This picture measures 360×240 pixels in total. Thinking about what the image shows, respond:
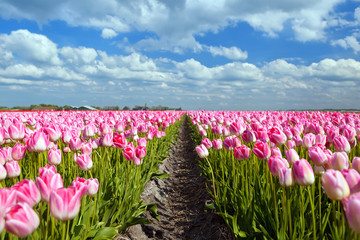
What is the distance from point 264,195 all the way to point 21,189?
2.33 m

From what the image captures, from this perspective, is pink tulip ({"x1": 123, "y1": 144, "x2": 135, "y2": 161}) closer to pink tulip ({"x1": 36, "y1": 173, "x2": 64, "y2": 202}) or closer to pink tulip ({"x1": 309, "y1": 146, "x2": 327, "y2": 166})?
pink tulip ({"x1": 36, "y1": 173, "x2": 64, "y2": 202})

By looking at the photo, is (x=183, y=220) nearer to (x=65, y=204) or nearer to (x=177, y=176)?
(x=177, y=176)

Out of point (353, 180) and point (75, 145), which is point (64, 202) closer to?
point (353, 180)

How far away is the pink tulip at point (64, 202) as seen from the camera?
4.21 feet

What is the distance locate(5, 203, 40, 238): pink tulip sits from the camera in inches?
44.4

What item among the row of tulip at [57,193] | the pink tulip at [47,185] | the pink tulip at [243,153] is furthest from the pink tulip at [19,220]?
the pink tulip at [243,153]

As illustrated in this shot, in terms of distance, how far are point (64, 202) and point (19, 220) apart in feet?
0.68

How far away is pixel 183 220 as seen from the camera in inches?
176

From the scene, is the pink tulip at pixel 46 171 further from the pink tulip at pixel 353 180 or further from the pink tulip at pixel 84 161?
the pink tulip at pixel 353 180

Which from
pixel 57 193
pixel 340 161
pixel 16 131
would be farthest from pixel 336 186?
pixel 16 131

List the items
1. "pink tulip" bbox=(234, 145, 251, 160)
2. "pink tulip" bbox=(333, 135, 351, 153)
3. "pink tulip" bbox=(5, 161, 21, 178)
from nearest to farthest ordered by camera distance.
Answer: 1. "pink tulip" bbox=(5, 161, 21, 178)
2. "pink tulip" bbox=(333, 135, 351, 153)
3. "pink tulip" bbox=(234, 145, 251, 160)

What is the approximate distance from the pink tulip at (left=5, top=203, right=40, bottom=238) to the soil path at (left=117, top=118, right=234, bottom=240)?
7.06 feet

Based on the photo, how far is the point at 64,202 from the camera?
1.30 meters

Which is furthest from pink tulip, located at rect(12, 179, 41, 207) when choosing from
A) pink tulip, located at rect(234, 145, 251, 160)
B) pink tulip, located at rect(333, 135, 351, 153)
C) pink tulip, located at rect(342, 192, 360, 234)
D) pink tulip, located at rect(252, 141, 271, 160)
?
pink tulip, located at rect(333, 135, 351, 153)
